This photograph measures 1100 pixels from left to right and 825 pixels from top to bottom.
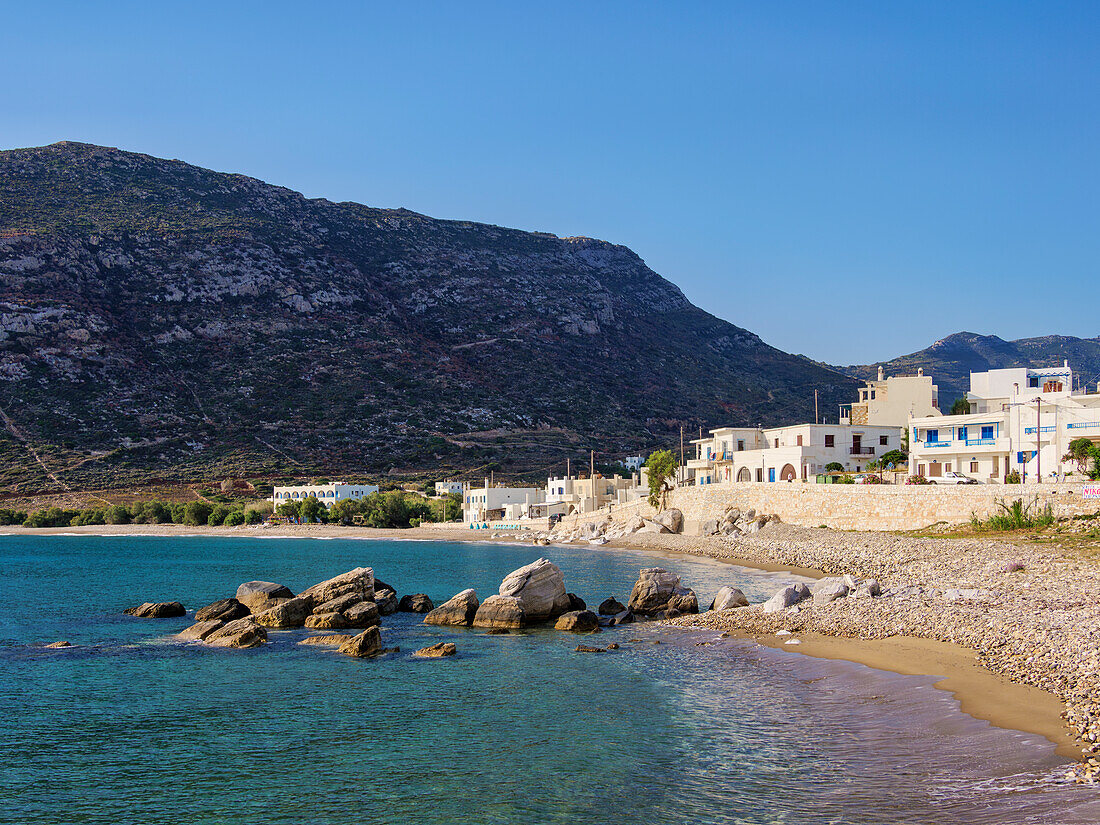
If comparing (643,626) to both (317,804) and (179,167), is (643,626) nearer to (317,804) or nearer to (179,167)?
(317,804)

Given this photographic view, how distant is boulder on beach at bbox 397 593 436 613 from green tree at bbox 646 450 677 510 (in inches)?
1897

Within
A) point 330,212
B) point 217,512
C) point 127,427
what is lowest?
point 217,512

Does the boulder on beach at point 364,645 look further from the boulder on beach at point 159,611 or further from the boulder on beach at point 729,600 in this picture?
the boulder on beach at point 159,611

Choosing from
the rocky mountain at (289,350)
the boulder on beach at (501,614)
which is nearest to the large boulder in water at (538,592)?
the boulder on beach at (501,614)

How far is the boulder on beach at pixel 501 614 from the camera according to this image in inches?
1233

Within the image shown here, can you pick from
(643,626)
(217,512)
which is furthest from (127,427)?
(643,626)

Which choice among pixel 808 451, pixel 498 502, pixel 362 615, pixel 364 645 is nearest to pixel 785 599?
pixel 364 645

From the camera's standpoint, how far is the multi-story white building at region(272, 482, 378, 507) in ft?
355

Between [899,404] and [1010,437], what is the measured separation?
23.7 meters

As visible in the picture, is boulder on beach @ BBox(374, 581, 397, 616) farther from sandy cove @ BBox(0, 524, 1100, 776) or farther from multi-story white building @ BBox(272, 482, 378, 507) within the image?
multi-story white building @ BBox(272, 482, 378, 507)

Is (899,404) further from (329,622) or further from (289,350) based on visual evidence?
(289,350)

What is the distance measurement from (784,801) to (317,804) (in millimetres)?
7501

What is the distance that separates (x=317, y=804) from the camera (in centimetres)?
1367

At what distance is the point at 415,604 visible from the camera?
36.9 m
